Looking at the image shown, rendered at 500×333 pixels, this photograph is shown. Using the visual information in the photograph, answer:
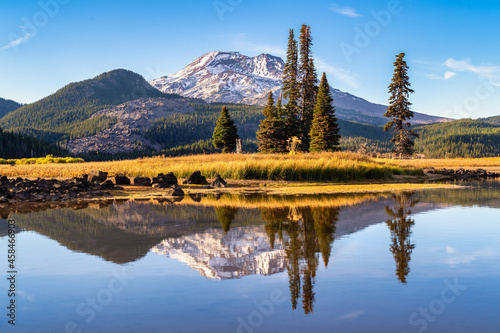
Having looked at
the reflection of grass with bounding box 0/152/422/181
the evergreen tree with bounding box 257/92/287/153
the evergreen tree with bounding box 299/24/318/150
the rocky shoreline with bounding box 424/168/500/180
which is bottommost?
the rocky shoreline with bounding box 424/168/500/180

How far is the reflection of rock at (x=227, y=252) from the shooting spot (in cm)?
677

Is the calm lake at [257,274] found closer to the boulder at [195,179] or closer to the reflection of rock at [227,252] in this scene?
the reflection of rock at [227,252]

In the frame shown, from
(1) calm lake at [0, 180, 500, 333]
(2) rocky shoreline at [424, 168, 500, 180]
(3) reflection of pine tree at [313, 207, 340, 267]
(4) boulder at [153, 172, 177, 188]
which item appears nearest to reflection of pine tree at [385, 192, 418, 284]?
(1) calm lake at [0, 180, 500, 333]

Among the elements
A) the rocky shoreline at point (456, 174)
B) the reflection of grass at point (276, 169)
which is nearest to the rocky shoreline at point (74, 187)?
the reflection of grass at point (276, 169)

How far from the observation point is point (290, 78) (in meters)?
65.9

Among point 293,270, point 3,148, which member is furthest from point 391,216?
point 3,148

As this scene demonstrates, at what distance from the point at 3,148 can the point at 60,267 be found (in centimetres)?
16140

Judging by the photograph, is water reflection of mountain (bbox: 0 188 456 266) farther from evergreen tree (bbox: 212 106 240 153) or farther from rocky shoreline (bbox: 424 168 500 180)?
evergreen tree (bbox: 212 106 240 153)

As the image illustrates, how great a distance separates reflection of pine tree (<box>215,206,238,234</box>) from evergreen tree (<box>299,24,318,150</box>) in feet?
159

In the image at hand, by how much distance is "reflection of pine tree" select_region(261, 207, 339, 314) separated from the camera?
19.3 ft

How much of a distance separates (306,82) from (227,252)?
191 ft

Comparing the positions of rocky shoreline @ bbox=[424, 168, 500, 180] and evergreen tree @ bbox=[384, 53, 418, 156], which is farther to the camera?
evergreen tree @ bbox=[384, 53, 418, 156]

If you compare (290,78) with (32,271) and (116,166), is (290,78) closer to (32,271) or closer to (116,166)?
(116,166)

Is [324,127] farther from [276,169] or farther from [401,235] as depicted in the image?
[401,235]
